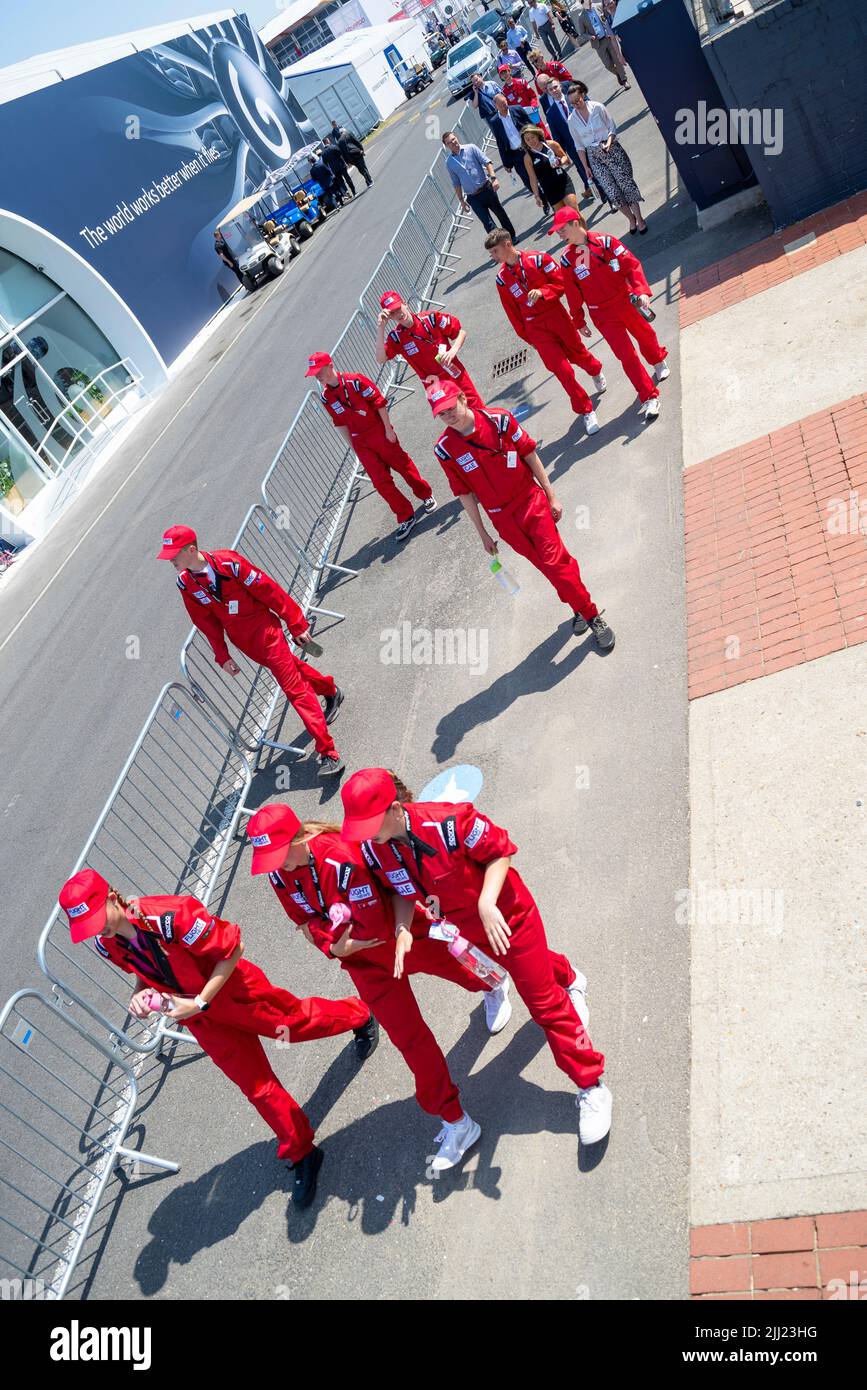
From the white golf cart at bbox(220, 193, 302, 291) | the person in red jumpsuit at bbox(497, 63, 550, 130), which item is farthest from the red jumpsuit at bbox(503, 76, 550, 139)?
the white golf cart at bbox(220, 193, 302, 291)

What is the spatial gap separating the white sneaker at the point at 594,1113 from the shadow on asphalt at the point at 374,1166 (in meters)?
0.18

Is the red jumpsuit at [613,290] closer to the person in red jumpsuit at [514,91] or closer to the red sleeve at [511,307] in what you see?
the red sleeve at [511,307]

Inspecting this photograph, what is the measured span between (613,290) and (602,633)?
135 inches

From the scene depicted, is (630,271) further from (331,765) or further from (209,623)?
(331,765)

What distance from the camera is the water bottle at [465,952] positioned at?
4.34 meters

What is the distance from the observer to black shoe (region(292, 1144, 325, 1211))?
203 inches

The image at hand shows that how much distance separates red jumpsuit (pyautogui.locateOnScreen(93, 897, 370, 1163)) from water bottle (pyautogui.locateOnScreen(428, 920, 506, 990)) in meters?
1.15

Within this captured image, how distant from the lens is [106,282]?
2583cm

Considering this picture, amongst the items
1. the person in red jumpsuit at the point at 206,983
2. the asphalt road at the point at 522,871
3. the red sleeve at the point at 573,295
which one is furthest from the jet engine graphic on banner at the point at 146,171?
the person in red jumpsuit at the point at 206,983

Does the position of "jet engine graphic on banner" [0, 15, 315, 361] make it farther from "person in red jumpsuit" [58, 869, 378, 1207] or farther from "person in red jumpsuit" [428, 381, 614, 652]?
"person in red jumpsuit" [58, 869, 378, 1207]

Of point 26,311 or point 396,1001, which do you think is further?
point 26,311

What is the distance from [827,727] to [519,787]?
2023 mm

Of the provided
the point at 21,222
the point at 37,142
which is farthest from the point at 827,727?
the point at 37,142

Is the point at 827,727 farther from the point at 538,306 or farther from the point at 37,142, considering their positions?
the point at 37,142
